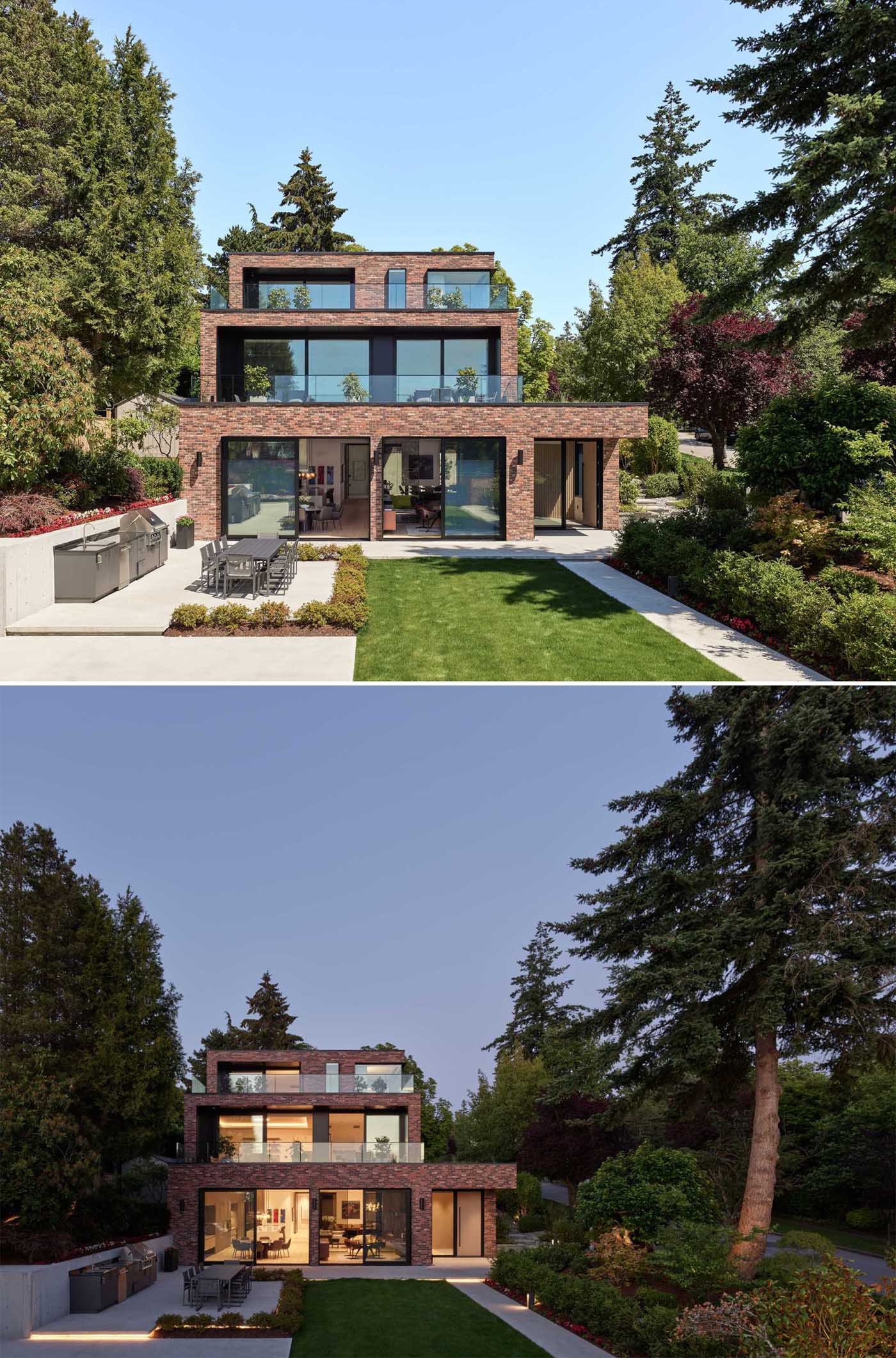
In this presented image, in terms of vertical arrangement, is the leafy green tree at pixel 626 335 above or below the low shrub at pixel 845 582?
above

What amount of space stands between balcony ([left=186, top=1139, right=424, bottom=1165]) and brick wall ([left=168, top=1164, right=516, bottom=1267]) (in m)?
0.10

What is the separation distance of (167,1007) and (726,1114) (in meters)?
11.7

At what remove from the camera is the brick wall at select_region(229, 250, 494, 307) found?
34.4m

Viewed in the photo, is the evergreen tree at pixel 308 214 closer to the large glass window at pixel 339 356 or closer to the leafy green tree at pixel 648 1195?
the large glass window at pixel 339 356

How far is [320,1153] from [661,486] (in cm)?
2887

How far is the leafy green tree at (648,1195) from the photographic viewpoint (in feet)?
50.5

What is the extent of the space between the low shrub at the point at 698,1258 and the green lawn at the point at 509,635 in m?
7.32

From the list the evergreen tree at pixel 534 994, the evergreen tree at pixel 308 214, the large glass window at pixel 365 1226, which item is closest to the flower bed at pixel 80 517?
the large glass window at pixel 365 1226

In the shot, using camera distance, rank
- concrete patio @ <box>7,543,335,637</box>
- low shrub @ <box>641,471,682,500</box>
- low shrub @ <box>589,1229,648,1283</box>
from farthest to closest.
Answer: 1. low shrub @ <box>641,471,682,500</box>
2. concrete patio @ <box>7,543,335,637</box>
3. low shrub @ <box>589,1229,648,1283</box>

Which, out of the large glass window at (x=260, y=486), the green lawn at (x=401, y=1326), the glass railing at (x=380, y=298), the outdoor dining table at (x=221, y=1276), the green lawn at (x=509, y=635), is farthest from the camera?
the glass railing at (x=380, y=298)

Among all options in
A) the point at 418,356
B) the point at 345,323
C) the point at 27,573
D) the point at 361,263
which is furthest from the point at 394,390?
the point at 27,573

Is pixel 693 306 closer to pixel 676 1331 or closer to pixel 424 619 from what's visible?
pixel 424 619

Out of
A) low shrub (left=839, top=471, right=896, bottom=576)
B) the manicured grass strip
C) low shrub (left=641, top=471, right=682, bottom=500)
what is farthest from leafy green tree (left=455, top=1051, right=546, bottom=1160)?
low shrub (left=641, top=471, right=682, bottom=500)

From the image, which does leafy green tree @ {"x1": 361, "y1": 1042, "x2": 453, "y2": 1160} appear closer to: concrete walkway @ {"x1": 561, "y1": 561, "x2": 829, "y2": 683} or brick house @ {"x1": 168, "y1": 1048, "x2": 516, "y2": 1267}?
brick house @ {"x1": 168, "y1": 1048, "x2": 516, "y2": 1267}
